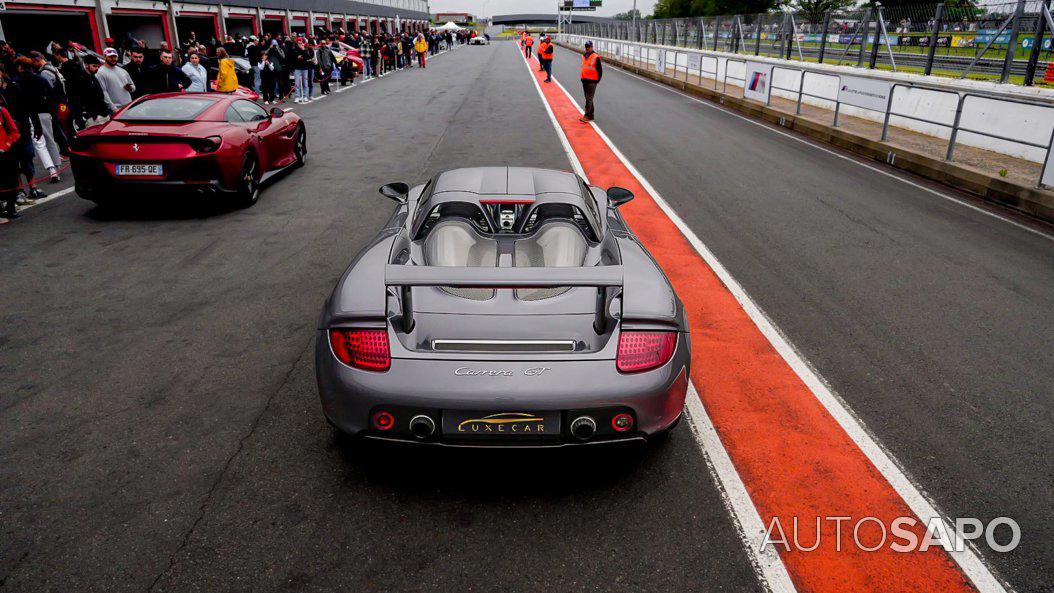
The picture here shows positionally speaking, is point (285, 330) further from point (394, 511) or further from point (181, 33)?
point (181, 33)

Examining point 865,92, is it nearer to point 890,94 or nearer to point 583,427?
point 890,94

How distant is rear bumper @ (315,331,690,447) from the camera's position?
2711 mm

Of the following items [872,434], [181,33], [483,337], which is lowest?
[872,434]

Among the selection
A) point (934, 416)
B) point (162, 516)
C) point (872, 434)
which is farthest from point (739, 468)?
point (162, 516)

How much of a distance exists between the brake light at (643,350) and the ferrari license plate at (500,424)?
0.39 m

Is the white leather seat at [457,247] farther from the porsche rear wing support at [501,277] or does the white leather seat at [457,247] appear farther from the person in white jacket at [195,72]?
the person in white jacket at [195,72]

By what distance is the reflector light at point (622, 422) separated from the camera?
283 centimetres

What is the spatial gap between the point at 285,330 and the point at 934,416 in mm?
4384

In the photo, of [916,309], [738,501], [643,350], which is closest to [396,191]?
[643,350]

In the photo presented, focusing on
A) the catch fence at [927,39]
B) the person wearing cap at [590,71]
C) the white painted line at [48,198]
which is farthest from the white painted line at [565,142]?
the catch fence at [927,39]

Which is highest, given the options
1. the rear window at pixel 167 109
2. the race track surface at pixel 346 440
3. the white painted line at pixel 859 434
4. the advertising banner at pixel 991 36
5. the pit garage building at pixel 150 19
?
the pit garage building at pixel 150 19

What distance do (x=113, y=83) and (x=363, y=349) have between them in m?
11.8

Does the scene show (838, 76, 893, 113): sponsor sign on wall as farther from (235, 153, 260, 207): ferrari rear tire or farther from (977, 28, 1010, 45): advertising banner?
(235, 153, 260, 207): ferrari rear tire

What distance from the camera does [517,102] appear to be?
20422 millimetres
